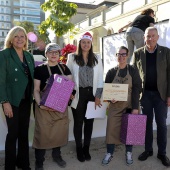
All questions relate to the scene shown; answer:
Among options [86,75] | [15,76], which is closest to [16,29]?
[15,76]

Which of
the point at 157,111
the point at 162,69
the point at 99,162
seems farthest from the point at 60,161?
the point at 162,69

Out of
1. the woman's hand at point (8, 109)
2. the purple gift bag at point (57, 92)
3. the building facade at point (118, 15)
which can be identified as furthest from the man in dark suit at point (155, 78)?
the building facade at point (118, 15)

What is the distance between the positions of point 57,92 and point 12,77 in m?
0.55

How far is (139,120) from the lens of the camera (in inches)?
127

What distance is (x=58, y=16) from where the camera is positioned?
13.9 meters

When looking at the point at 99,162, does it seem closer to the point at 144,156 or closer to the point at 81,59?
the point at 144,156

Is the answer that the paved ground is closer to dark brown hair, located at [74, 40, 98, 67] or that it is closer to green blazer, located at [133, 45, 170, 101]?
green blazer, located at [133, 45, 170, 101]

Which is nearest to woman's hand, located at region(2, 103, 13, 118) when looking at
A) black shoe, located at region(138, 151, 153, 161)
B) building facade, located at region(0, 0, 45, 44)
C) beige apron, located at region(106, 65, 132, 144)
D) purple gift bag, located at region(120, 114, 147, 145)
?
beige apron, located at region(106, 65, 132, 144)

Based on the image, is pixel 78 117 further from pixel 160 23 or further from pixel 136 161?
pixel 160 23

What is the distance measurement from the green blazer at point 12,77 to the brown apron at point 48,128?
374 mm

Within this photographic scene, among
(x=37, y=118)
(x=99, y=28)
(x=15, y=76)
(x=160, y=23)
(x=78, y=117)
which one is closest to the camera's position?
(x=15, y=76)

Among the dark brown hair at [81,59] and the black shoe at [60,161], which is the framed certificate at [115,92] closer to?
the dark brown hair at [81,59]

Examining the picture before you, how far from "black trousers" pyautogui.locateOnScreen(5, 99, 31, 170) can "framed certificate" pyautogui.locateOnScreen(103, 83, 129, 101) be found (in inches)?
40.6

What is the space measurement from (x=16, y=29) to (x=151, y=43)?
1.73 metres
